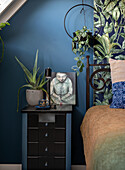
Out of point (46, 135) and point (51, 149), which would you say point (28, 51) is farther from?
point (51, 149)

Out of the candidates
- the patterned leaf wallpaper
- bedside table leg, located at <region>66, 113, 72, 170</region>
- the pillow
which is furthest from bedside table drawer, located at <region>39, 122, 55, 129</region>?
the patterned leaf wallpaper

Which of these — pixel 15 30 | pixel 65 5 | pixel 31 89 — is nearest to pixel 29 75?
pixel 31 89

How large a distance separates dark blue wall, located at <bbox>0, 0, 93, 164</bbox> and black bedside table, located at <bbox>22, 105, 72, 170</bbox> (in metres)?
0.48

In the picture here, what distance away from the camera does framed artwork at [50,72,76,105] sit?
8.04ft

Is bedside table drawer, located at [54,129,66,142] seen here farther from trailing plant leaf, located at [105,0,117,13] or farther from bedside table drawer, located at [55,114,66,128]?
trailing plant leaf, located at [105,0,117,13]

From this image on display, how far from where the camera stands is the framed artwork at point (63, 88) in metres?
2.45

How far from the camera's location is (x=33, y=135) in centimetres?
202

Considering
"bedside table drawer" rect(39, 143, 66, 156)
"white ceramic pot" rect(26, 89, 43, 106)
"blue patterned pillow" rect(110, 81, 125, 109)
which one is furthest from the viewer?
"white ceramic pot" rect(26, 89, 43, 106)

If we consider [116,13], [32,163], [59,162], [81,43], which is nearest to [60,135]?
[59,162]

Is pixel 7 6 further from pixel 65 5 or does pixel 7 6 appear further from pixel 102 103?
pixel 102 103

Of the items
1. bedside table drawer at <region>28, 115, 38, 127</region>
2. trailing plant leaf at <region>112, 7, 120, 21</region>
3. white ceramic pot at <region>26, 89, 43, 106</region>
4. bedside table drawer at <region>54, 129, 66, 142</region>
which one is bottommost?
bedside table drawer at <region>54, 129, 66, 142</region>

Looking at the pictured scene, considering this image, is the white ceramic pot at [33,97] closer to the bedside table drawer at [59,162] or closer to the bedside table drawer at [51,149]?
the bedside table drawer at [51,149]

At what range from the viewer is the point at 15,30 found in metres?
2.47

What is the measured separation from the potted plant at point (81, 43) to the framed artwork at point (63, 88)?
143 mm
